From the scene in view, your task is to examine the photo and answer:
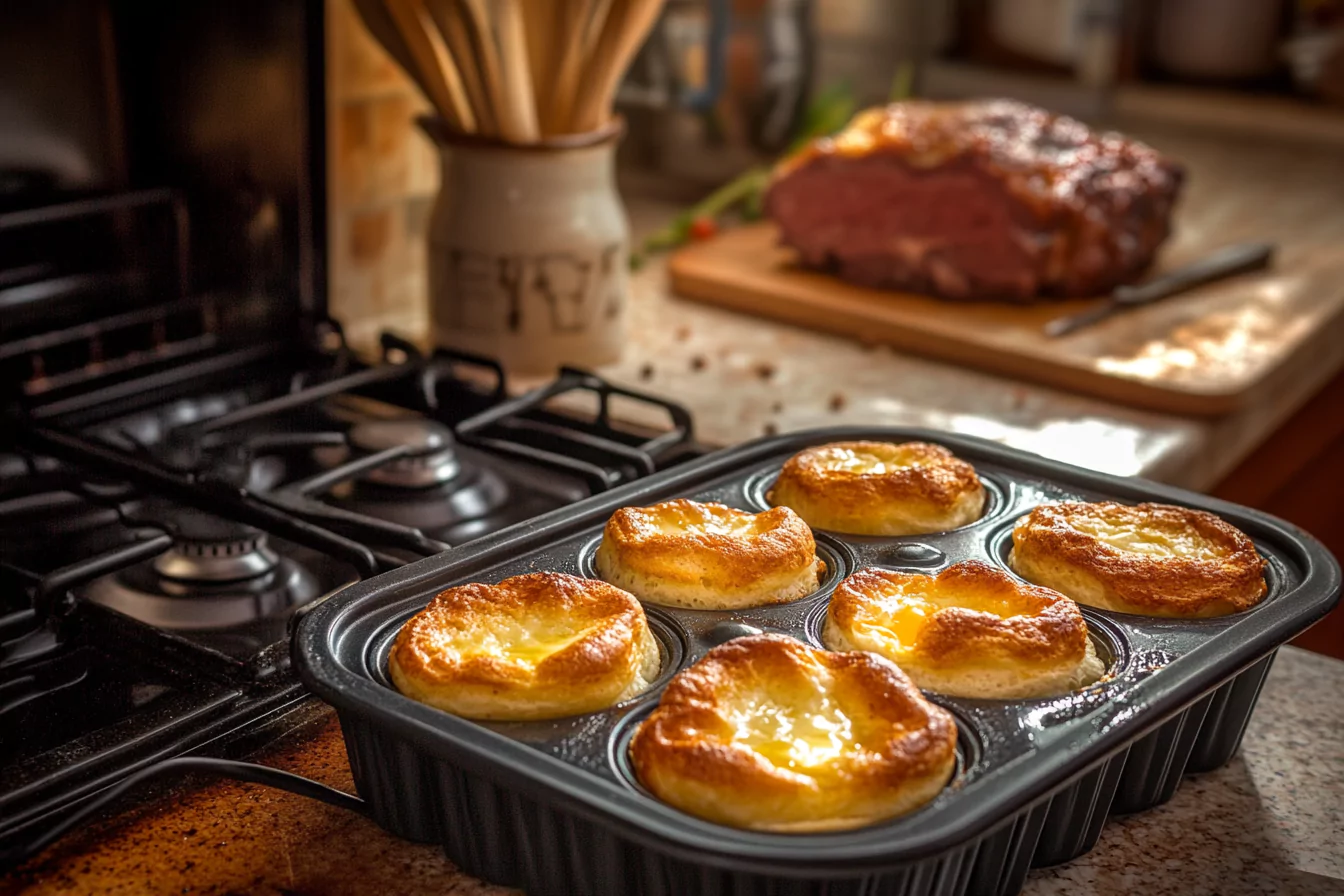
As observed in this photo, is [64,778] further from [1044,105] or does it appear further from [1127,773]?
[1044,105]

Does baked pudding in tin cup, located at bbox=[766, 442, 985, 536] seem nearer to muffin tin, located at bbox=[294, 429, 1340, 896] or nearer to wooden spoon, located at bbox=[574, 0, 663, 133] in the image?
muffin tin, located at bbox=[294, 429, 1340, 896]

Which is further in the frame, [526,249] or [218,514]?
[526,249]

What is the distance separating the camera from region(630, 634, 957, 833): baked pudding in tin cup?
68 cm

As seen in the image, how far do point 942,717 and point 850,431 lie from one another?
0.45 m

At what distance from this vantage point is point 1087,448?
1.50 m

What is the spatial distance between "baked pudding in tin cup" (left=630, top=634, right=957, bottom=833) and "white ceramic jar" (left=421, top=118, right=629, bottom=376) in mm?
841

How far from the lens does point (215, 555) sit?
3.62ft

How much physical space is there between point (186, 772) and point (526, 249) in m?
0.88

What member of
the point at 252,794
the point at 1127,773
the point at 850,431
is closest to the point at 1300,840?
the point at 1127,773

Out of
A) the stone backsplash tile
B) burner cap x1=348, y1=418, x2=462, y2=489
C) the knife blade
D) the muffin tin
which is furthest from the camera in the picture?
the knife blade

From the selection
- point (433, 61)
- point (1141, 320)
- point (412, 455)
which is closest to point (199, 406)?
point (412, 455)

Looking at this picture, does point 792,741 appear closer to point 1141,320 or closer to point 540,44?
point 540,44

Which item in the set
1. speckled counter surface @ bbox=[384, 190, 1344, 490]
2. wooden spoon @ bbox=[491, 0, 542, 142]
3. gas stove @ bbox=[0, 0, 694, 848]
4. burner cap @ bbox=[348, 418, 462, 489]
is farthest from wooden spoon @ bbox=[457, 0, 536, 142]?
burner cap @ bbox=[348, 418, 462, 489]

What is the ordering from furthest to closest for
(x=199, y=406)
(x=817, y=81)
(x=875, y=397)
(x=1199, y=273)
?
(x=817, y=81) < (x=1199, y=273) < (x=875, y=397) < (x=199, y=406)
